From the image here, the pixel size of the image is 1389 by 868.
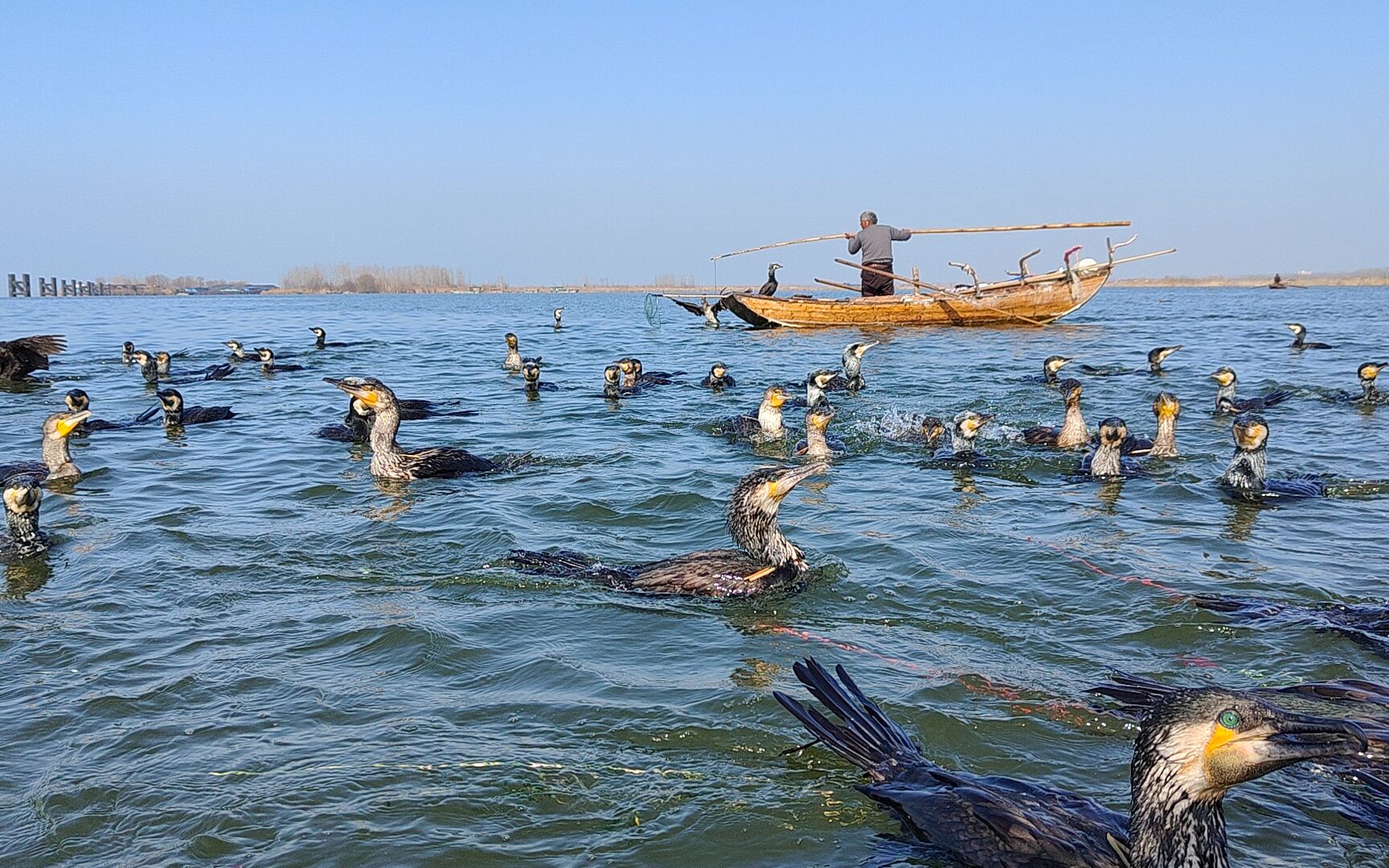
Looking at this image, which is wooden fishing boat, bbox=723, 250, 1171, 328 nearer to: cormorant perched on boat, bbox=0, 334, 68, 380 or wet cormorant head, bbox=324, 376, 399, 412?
cormorant perched on boat, bbox=0, 334, 68, 380

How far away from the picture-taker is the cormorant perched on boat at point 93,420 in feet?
44.5

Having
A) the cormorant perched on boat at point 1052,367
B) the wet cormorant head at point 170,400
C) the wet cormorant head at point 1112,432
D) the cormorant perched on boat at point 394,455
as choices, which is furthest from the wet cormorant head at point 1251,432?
the wet cormorant head at point 170,400

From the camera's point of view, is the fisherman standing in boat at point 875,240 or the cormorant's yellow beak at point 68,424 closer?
the cormorant's yellow beak at point 68,424

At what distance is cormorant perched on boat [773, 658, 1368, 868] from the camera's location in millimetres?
3055

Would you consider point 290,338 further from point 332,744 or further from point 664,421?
point 332,744

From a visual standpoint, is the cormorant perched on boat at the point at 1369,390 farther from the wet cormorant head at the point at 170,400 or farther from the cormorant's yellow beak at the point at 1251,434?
the wet cormorant head at the point at 170,400

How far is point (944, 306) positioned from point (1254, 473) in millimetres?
17859

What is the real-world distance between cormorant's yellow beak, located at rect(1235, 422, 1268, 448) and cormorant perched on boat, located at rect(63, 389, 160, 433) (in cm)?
1339

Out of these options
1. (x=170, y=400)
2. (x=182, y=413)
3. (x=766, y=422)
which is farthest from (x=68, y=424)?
(x=766, y=422)

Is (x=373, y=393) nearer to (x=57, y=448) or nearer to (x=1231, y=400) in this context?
(x=57, y=448)

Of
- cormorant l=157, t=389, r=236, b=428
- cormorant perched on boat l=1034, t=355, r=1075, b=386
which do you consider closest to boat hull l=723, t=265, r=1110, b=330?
cormorant perched on boat l=1034, t=355, r=1075, b=386

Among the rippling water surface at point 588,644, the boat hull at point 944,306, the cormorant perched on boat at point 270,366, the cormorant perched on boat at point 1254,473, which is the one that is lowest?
the rippling water surface at point 588,644

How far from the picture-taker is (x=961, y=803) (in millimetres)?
3695

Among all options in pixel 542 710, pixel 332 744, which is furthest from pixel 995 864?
pixel 332 744
